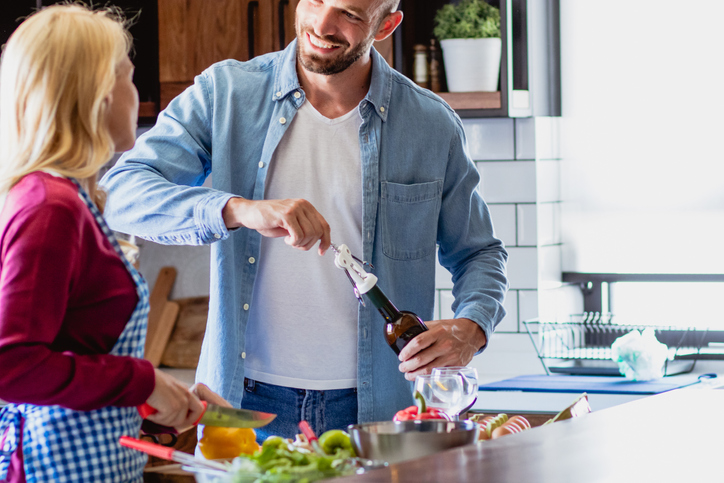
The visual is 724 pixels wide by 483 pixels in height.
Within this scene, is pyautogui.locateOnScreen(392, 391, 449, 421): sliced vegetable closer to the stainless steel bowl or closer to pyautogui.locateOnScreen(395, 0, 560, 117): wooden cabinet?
the stainless steel bowl

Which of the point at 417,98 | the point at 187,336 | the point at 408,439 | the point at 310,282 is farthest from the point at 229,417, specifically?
the point at 187,336

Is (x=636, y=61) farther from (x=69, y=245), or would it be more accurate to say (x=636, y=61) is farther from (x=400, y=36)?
(x=69, y=245)

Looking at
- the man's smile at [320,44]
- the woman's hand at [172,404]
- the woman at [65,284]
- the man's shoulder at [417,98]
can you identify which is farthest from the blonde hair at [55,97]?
the man's shoulder at [417,98]

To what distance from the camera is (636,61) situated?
2.86 m

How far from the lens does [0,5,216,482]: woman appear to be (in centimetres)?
92

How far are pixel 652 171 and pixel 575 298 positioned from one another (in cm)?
49

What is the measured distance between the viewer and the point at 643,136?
2.86m

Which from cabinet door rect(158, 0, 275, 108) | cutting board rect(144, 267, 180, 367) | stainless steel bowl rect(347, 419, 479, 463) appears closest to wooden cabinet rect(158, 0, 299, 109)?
cabinet door rect(158, 0, 275, 108)

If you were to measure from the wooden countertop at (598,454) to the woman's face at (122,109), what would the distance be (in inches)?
20.4

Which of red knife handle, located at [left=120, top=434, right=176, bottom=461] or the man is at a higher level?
the man

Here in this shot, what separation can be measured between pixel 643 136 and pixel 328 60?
62.7 inches

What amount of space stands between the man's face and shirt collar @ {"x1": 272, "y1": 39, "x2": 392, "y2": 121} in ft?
0.18

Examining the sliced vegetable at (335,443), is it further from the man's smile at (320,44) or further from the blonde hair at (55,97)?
the man's smile at (320,44)

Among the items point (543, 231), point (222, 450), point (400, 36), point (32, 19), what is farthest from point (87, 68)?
point (543, 231)
